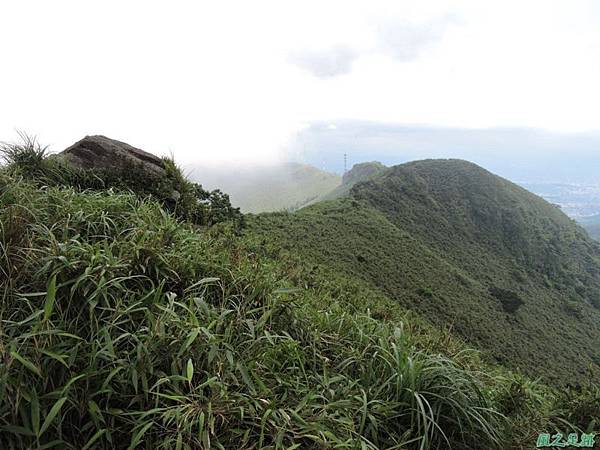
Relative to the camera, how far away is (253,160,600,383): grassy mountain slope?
22.4m

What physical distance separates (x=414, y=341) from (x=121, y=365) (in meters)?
2.44

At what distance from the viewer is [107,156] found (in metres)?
7.11

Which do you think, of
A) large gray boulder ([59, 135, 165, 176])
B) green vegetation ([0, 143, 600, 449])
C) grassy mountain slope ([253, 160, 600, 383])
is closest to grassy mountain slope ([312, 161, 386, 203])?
grassy mountain slope ([253, 160, 600, 383])

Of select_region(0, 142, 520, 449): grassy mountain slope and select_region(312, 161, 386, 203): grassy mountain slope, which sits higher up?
select_region(0, 142, 520, 449): grassy mountain slope

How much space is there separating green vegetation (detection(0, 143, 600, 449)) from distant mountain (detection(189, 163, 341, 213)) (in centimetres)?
12379

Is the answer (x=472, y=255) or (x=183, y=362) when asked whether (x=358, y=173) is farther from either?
(x=183, y=362)

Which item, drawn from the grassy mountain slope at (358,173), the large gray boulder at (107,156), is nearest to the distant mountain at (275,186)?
the grassy mountain slope at (358,173)

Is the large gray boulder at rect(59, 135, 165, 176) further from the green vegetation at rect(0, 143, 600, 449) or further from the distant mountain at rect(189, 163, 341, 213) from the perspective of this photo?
the distant mountain at rect(189, 163, 341, 213)

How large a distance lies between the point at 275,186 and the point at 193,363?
168627mm

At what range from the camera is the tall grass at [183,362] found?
163 centimetres

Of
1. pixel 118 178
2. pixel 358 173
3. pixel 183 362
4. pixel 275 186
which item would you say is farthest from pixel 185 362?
pixel 275 186

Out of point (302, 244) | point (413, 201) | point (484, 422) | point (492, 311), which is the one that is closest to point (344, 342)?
point (484, 422)

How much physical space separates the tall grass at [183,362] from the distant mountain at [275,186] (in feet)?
406

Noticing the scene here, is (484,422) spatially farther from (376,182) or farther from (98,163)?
(376,182)
